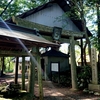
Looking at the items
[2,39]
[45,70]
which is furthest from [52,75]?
[2,39]

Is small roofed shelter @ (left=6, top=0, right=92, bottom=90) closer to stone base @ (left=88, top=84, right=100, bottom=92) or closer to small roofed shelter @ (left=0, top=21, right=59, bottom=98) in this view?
stone base @ (left=88, top=84, right=100, bottom=92)

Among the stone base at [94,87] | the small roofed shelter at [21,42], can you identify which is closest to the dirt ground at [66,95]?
the stone base at [94,87]

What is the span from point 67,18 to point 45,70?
A: 614 centimetres

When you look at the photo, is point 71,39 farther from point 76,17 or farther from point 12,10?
point 12,10

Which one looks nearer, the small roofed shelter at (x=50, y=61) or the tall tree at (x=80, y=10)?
the tall tree at (x=80, y=10)

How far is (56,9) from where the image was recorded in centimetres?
1129

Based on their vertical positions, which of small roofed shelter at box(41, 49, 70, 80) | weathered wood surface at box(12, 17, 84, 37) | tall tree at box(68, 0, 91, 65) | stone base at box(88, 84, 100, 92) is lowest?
stone base at box(88, 84, 100, 92)

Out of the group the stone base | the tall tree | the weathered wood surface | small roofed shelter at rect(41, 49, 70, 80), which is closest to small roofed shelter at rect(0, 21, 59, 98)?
the weathered wood surface

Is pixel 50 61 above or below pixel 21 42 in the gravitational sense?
below

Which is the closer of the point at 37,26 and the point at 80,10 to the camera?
the point at 37,26

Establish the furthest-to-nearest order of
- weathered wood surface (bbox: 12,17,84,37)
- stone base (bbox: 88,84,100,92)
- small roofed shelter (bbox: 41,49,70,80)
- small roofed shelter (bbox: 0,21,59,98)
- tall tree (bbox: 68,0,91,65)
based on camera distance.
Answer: small roofed shelter (bbox: 41,49,70,80)
tall tree (bbox: 68,0,91,65)
stone base (bbox: 88,84,100,92)
weathered wood surface (bbox: 12,17,84,37)
small roofed shelter (bbox: 0,21,59,98)

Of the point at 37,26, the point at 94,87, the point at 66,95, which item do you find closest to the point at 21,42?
the point at 37,26

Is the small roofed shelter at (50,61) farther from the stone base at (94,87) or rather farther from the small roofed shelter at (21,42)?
the small roofed shelter at (21,42)

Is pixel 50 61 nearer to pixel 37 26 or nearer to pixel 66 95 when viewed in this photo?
pixel 37 26
